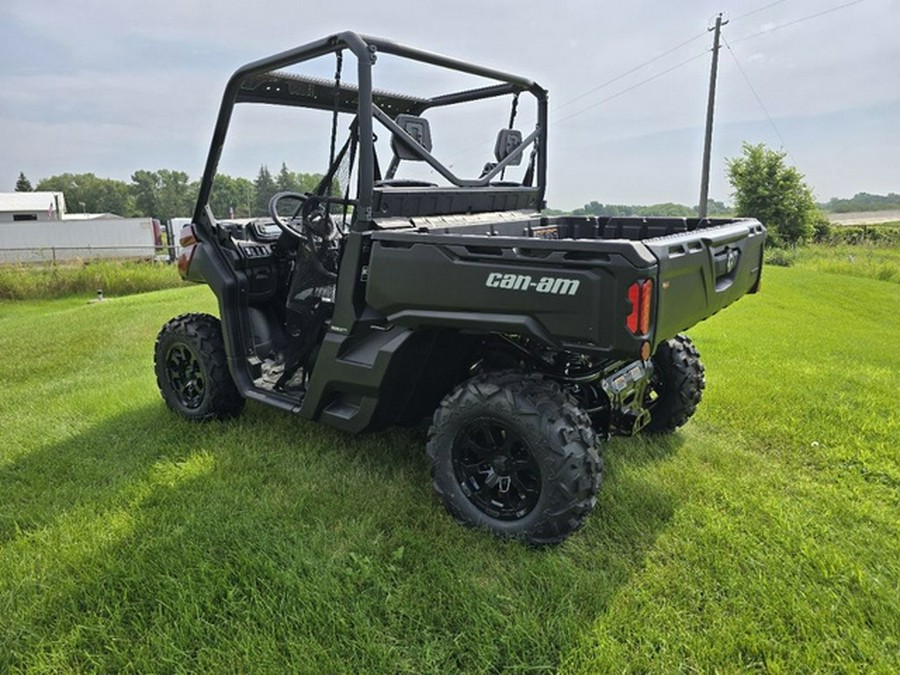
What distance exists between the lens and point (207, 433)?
12.6 ft

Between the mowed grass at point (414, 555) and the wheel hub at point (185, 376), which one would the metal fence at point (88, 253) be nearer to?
the wheel hub at point (185, 376)

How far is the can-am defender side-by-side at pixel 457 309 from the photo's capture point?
2334 millimetres

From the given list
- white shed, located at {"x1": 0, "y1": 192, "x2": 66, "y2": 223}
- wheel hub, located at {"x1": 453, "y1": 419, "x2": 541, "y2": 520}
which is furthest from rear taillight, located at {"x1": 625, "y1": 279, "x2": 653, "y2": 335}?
white shed, located at {"x1": 0, "y1": 192, "x2": 66, "y2": 223}

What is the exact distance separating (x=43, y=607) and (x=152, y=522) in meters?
0.58

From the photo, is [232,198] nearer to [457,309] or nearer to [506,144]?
[506,144]

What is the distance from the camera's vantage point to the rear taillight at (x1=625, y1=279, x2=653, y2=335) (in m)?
2.15

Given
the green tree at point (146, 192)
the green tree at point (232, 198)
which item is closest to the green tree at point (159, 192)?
the green tree at point (146, 192)

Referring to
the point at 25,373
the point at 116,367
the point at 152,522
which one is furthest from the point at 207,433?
the point at 25,373

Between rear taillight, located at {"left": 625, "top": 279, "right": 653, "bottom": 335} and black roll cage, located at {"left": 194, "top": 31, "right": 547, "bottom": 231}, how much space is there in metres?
1.31

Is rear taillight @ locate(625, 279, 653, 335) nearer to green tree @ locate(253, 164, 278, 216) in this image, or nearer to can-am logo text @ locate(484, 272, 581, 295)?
can-am logo text @ locate(484, 272, 581, 295)

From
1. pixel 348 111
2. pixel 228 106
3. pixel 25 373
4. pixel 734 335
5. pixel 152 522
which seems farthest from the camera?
pixel 734 335

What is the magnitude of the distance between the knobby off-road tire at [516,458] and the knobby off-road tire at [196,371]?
176 cm

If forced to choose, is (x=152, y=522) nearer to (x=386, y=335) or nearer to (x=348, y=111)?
(x=386, y=335)

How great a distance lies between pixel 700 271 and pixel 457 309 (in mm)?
1010
